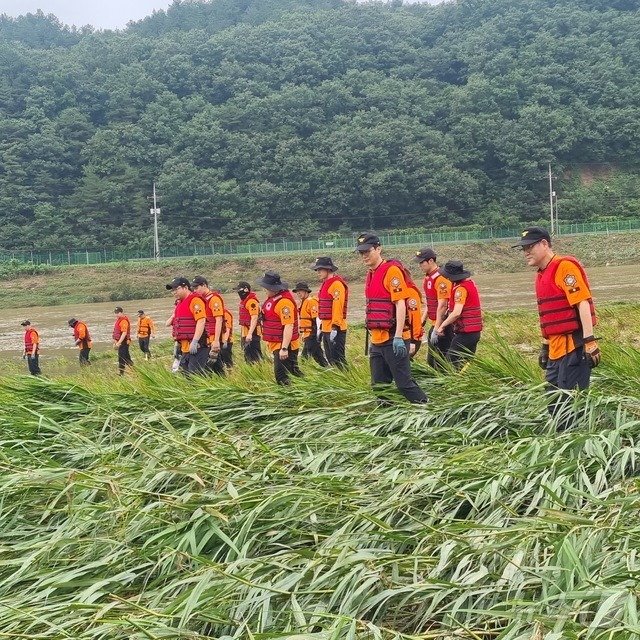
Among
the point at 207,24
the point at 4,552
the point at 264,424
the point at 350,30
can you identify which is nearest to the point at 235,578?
the point at 4,552

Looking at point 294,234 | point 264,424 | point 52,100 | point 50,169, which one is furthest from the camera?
point 52,100

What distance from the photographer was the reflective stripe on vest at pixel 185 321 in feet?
34.7

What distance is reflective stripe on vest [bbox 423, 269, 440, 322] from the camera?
9.90m

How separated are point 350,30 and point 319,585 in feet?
340

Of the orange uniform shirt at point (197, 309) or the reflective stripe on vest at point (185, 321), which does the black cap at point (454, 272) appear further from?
the reflective stripe on vest at point (185, 321)

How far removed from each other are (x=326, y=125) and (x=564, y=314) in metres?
77.7

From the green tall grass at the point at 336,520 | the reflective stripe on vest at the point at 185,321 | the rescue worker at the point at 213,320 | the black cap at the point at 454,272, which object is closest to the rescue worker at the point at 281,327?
the rescue worker at the point at 213,320

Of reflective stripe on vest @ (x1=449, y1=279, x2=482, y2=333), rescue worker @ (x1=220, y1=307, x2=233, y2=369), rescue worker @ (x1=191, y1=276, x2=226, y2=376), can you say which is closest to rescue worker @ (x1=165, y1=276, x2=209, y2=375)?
rescue worker @ (x1=191, y1=276, x2=226, y2=376)

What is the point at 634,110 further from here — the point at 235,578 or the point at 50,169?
the point at 235,578

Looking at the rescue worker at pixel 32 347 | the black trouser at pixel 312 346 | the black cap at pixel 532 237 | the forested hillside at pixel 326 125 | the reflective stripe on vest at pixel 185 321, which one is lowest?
the rescue worker at pixel 32 347

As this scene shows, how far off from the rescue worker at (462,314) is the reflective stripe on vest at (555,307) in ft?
8.84

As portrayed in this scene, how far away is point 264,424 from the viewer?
6559 millimetres

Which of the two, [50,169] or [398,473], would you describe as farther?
[50,169]

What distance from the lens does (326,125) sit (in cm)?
8150
